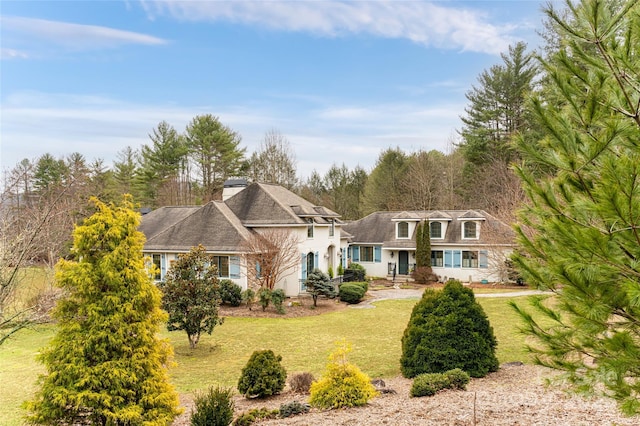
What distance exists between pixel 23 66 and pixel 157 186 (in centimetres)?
3401

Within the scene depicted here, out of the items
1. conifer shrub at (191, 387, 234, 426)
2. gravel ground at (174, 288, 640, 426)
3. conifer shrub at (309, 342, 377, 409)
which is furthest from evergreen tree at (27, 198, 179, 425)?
conifer shrub at (309, 342, 377, 409)

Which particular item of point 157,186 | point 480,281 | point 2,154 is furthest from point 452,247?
point 157,186

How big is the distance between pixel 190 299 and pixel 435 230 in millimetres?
20734

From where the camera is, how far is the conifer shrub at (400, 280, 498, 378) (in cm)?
868

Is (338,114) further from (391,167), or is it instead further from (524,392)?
(524,392)

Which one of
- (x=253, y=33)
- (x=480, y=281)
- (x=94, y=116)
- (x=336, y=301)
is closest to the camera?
(x=253, y=33)

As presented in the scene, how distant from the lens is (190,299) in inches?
510

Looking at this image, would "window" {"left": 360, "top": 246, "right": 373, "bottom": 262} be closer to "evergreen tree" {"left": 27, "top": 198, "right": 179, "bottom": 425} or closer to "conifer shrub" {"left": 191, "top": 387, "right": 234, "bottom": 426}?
"evergreen tree" {"left": 27, "top": 198, "right": 179, "bottom": 425}

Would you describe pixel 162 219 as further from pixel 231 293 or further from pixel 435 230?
pixel 435 230

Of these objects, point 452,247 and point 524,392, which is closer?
point 524,392

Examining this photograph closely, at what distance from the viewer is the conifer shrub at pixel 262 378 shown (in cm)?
838

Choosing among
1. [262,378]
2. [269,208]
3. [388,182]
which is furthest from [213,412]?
[388,182]

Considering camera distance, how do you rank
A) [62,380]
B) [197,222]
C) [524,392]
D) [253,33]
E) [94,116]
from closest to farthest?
1. [62,380]
2. [524,392]
3. [253,33]
4. [94,116]
5. [197,222]

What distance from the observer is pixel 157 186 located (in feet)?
146
